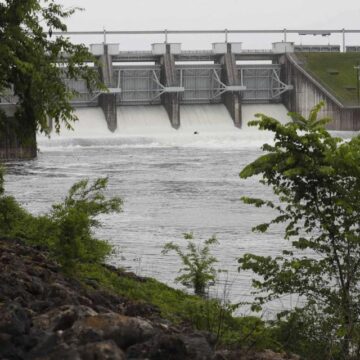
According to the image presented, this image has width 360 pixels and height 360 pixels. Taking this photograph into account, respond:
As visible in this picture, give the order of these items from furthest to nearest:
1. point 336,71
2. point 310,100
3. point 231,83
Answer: point 336,71, point 310,100, point 231,83

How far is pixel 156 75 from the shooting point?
69000 mm

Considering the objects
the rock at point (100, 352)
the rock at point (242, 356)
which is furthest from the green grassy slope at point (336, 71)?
the rock at point (100, 352)

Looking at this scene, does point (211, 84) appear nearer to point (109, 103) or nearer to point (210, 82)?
point (210, 82)

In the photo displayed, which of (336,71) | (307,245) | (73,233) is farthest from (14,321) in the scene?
(336,71)

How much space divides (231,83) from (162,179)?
103 feet

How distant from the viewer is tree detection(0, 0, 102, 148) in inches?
458

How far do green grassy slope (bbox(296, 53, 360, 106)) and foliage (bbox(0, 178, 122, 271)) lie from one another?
56.7 m

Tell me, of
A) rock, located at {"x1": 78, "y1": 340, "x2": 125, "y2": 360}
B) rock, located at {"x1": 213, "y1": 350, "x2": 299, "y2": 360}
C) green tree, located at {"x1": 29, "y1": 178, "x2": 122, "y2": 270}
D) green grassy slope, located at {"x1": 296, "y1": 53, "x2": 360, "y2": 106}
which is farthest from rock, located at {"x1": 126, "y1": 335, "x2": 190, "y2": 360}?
green grassy slope, located at {"x1": 296, "y1": 53, "x2": 360, "y2": 106}

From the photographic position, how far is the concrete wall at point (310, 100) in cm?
6812

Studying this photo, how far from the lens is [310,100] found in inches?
2788

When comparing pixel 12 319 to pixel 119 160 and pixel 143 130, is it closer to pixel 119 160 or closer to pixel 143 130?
pixel 119 160

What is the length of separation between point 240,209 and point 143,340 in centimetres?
2214

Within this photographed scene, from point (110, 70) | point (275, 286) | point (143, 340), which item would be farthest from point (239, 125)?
point (143, 340)

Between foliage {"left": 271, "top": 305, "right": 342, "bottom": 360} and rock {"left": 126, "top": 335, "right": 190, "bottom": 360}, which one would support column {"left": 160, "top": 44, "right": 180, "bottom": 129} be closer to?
foliage {"left": 271, "top": 305, "right": 342, "bottom": 360}
